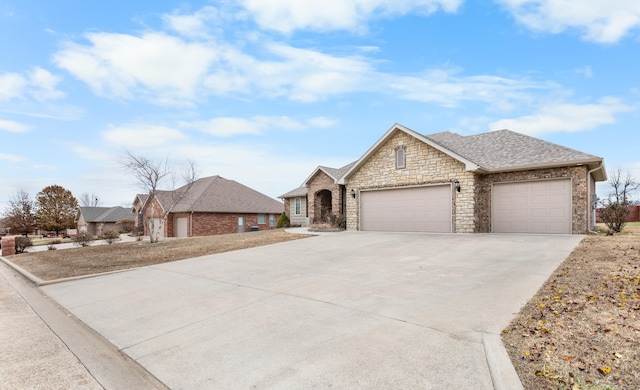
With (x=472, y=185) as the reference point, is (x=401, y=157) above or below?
above

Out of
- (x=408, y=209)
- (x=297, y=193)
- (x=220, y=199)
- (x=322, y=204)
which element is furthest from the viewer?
(x=220, y=199)

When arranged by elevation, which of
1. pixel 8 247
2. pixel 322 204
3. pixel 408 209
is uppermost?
pixel 322 204

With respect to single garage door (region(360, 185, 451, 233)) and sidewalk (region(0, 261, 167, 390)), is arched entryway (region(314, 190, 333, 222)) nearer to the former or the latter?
single garage door (region(360, 185, 451, 233))

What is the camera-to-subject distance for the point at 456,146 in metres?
18.4

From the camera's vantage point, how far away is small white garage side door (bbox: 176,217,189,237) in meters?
31.8

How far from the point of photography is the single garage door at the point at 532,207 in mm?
13594

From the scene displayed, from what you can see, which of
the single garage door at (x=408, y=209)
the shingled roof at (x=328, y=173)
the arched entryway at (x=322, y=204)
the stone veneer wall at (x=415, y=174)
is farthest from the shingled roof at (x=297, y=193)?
the single garage door at (x=408, y=209)

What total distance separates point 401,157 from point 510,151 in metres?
5.15

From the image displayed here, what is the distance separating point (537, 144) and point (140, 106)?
2019 cm

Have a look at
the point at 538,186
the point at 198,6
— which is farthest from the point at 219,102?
the point at 538,186

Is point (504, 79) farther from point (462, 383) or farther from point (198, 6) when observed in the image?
point (462, 383)

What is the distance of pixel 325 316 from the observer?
5.12 meters

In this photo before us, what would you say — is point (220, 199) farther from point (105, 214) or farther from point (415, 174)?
point (105, 214)

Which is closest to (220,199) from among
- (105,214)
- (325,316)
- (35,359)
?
(35,359)
